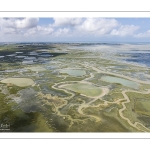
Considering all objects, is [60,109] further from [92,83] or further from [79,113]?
[92,83]

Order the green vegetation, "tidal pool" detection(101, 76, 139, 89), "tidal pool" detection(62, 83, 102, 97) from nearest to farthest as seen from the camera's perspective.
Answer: the green vegetation, "tidal pool" detection(62, 83, 102, 97), "tidal pool" detection(101, 76, 139, 89)

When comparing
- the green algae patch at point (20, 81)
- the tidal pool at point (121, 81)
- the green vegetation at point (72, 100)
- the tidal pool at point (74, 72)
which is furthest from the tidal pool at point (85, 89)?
the tidal pool at point (74, 72)

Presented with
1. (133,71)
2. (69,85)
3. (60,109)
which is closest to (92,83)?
(69,85)

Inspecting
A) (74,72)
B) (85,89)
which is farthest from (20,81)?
(74,72)

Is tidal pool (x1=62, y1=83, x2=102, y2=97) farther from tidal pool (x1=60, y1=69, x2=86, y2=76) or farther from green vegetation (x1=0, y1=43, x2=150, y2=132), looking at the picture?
tidal pool (x1=60, y1=69, x2=86, y2=76)

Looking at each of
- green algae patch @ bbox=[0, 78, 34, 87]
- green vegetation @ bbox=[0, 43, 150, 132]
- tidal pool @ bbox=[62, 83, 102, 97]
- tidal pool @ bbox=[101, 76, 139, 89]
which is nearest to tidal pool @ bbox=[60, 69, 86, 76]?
green vegetation @ bbox=[0, 43, 150, 132]

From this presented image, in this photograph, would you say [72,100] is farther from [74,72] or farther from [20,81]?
[74,72]

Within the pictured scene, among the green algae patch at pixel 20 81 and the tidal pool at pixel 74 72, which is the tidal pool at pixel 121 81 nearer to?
the tidal pool at pixel 74 72

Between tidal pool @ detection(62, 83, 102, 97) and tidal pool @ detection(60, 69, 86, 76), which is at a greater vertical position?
tidal pool @ detection(60, 69, 86, 76)

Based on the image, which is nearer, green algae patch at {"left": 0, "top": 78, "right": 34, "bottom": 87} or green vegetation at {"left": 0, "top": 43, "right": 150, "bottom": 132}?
green vegetation at {"left": 0, "top": 43, "right": 150, "bottom": 132}
